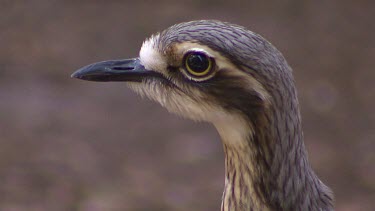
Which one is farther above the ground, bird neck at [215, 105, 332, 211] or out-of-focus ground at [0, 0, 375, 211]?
out-of-focus ground at [0, 0, 375, 211]

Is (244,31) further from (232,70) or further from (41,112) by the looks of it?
(41,112)

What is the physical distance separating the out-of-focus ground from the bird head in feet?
10.4

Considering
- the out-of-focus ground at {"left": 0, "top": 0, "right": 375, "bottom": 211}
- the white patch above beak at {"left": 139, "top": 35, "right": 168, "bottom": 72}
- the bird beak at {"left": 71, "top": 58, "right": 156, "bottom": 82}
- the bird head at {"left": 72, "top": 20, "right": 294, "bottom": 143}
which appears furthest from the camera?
the out-of-focus ground at {"left": 0, "top": 0, "right": 375, "bottom": 211}

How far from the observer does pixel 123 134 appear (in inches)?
325

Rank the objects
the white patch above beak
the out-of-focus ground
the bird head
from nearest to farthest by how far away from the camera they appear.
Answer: the bird head → the white patch above beak → the out-of-focus ground

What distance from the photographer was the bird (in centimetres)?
396

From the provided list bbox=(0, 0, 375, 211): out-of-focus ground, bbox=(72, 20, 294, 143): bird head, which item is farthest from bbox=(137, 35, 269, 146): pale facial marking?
bbox=(0, 0, 375, 211): out-of-focus ground

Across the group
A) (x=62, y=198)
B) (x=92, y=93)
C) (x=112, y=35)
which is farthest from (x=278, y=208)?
(x=112, y=35)

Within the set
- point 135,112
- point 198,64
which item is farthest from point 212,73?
point 135,112

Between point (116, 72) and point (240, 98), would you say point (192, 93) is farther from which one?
point (116, 72)

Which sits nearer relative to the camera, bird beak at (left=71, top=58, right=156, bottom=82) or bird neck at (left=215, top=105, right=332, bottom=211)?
bird neck at (left=215, top=105, right=332, bottom=211)

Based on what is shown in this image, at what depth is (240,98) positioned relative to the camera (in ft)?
13.3

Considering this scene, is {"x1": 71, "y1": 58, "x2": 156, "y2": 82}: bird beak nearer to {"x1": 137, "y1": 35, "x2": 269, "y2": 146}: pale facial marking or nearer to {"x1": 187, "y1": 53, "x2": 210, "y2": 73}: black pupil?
{"x1": 137, "y1": 35, "x2": 269, "y2": 146}: pale facial marking

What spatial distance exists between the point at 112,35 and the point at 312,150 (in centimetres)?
274
